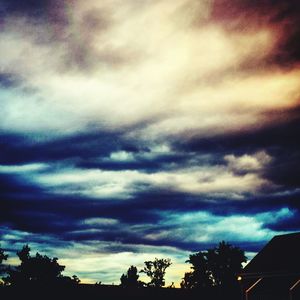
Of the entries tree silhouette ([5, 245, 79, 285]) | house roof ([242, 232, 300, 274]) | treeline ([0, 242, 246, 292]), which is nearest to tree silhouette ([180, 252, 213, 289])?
treeline ([0, 242, 246, 292])

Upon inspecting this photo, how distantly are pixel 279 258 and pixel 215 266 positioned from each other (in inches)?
2507

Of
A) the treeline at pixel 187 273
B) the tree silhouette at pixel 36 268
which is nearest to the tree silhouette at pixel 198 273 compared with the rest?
the treeline at pixel 187 273

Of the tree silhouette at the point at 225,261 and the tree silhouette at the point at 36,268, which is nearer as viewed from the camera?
the tree silhouette at the point at 36,268

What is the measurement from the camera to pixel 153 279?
332 feet

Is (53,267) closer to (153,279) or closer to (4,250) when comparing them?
(4,250)

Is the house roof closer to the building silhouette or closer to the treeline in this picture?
the building silhouette

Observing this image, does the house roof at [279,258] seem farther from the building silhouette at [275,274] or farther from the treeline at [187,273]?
the treeline at [187,273]

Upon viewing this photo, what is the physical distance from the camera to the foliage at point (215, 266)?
9062cm

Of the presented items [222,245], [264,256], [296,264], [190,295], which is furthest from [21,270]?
[296,264]

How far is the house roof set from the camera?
2923 cm

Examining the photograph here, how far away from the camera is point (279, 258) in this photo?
32.0 metres

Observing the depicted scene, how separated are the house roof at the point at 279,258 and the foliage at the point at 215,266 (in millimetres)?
57271

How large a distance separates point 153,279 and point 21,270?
35765mm

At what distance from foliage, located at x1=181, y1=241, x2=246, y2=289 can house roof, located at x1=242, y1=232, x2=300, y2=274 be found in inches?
2255
